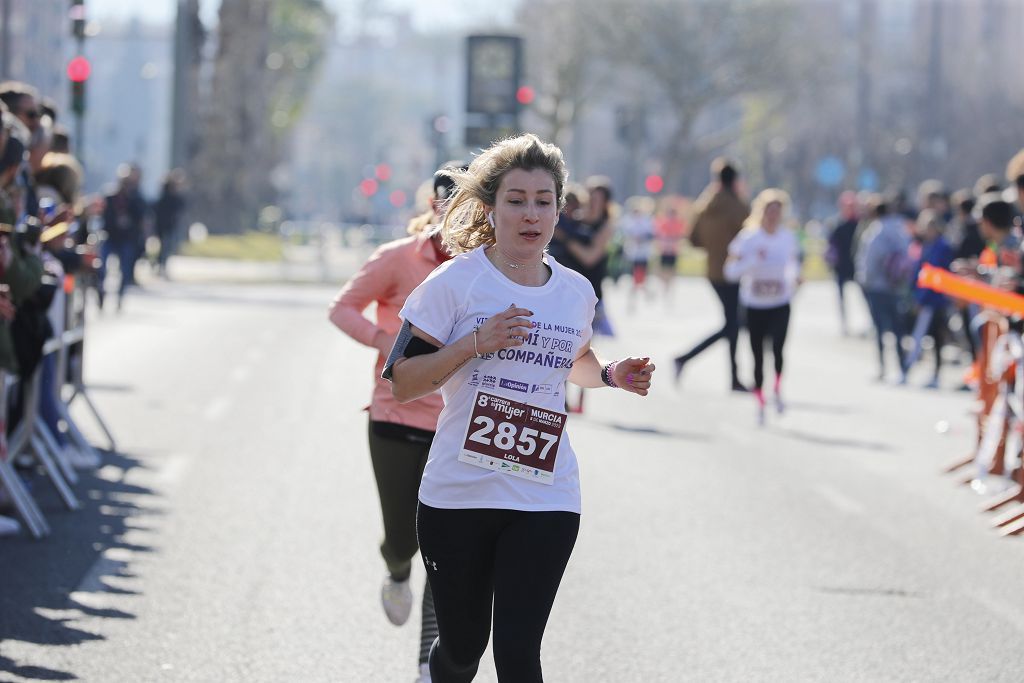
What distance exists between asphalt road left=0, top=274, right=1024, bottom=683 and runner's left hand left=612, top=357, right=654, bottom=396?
180cm

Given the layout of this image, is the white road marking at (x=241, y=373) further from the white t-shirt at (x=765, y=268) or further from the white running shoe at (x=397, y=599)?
the white running shoe at (x=397, y=599)

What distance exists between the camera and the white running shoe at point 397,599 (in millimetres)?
6273

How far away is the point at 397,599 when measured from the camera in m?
6.27

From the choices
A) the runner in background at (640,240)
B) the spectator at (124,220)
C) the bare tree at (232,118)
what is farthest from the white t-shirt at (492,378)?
the bare tree at (232,118)

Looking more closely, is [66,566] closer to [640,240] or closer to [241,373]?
[241,373]

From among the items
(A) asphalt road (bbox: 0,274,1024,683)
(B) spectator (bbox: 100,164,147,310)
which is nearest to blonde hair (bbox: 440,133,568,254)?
(A) asphalt road (bbox: 0,274,1024,683)

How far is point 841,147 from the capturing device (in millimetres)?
89625

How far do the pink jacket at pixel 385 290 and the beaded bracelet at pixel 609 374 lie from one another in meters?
1.36

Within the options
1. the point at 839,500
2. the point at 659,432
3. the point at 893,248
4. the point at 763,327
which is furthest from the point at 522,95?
the point at 839,500

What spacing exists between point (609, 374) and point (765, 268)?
972cm

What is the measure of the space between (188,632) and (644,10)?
65482 mm

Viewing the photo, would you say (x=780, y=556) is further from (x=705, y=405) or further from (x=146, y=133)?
(x=146, y=133)

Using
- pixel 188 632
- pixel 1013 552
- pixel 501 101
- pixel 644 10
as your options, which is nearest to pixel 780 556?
pixel 1013 552

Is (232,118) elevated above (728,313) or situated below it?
above
